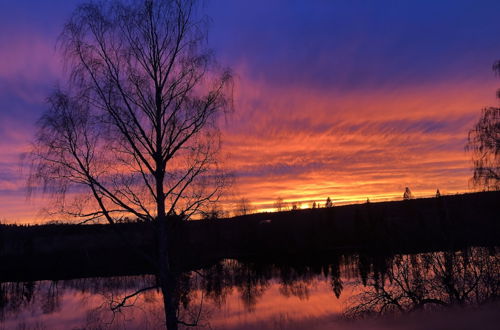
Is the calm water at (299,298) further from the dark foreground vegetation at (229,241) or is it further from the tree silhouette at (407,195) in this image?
the tree silhouette at (407,195)

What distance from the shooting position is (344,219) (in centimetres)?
12525

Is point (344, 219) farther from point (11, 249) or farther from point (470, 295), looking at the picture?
point (470, 295)

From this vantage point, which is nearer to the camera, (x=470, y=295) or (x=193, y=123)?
(x=193, y=123)

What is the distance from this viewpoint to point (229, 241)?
91.8 m

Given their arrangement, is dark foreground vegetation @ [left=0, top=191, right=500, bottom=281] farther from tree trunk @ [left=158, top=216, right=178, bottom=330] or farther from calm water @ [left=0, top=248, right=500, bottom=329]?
calm water @ [left=0, top=248, right=500, bottom=329]

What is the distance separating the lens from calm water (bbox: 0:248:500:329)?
19.0 m

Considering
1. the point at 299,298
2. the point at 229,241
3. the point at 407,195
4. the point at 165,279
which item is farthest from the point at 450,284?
the point at 407,195

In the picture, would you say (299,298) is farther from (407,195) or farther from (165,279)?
(407,195)

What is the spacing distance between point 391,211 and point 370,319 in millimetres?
110831

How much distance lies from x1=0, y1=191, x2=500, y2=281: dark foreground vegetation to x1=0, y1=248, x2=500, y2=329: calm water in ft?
7.80

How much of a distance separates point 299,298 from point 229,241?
5861cm

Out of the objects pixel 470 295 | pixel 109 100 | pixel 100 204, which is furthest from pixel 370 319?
pixel 109 100

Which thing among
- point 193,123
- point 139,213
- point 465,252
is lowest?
point 465,252

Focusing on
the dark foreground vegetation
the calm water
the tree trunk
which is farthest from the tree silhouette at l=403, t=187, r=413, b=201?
the tree trunk
